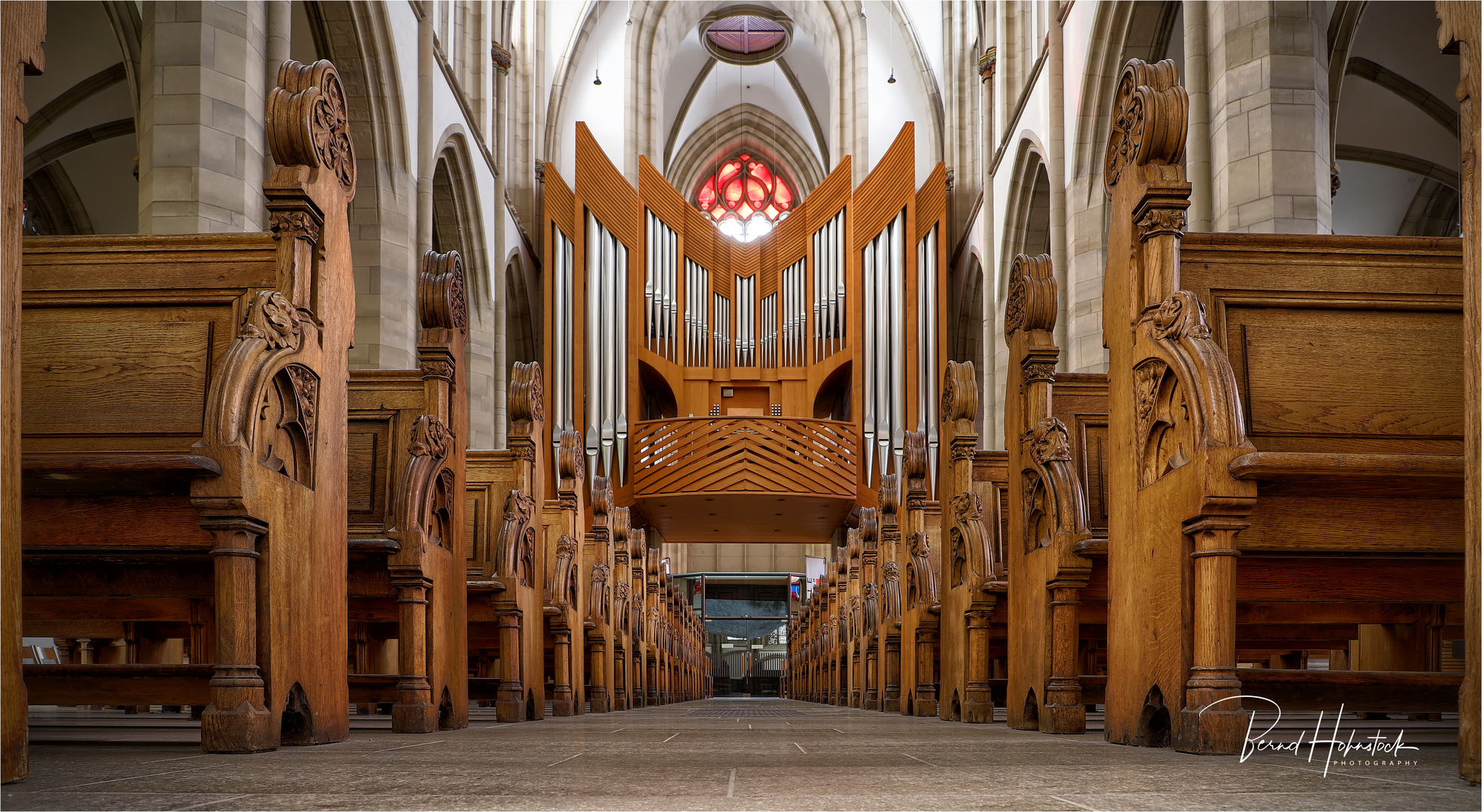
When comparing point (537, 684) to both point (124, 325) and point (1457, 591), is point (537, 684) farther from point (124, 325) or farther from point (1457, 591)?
point (1457, 591)

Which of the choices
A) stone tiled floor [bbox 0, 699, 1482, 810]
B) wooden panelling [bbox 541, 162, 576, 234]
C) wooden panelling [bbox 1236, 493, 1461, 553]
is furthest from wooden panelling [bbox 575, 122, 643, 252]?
wooden panelling [bbox 1236, 493, 1461, 553]

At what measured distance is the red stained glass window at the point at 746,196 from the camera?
82.8 feet

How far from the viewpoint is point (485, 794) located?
1.58m

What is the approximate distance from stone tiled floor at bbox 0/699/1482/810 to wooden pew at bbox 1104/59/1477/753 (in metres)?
0.21

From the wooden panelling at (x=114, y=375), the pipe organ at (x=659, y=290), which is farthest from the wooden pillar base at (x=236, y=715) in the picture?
the pipe organ at (x=659, y=290)

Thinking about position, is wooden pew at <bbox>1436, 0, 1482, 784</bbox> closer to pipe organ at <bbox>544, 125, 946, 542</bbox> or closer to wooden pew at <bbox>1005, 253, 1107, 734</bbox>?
wooden pew at <bbox>1005, 253, 1107, 734</bbox>

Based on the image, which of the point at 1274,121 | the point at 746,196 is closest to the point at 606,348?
the point at 1274,121

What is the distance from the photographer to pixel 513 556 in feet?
16.4

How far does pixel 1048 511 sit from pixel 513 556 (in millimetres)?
2334

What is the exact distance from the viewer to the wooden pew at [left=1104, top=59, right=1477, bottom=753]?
92.0 inches

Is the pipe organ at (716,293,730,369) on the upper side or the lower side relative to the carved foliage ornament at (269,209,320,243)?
upper

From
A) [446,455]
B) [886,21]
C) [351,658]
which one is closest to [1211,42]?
[446,455]

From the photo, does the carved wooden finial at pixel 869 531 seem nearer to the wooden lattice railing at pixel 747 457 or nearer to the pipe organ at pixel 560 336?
the wooden lattice railing at pixel 747 457

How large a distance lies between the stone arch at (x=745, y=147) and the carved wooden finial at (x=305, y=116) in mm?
21172
